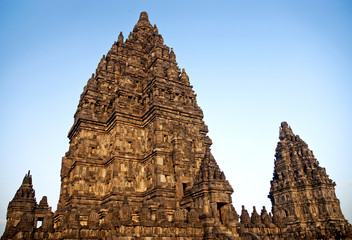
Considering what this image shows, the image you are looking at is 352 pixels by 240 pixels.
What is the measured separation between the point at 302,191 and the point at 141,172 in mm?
32232

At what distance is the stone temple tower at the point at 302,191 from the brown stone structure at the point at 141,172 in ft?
5.85

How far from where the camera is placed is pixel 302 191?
45531 mm

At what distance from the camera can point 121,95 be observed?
29.4 meters

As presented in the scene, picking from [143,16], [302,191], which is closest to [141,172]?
[143,16]

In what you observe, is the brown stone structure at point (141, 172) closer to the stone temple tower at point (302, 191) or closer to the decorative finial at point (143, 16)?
the stone temple tower at point (302, 191)

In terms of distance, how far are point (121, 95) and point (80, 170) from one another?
8.88 metres

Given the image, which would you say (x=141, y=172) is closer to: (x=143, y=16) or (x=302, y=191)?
(x=143, y=16)

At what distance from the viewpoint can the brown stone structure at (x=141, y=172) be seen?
1847 centimetres

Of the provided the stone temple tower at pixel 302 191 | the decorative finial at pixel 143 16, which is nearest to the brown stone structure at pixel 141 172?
the stone temple tower at pixel 302 191

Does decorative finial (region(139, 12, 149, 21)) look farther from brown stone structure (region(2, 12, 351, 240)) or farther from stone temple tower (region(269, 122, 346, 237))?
stone temple tower (region(269, 122, 346, 237))

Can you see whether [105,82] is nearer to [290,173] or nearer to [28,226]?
[28,226]

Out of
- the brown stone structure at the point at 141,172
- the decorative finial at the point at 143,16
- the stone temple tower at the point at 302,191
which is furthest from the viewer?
the decorative finial at the point at 143,16

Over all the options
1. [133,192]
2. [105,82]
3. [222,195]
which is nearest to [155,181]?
[133,192]

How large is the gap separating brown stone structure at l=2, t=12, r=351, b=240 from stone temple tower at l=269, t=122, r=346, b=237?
1.78 meters
